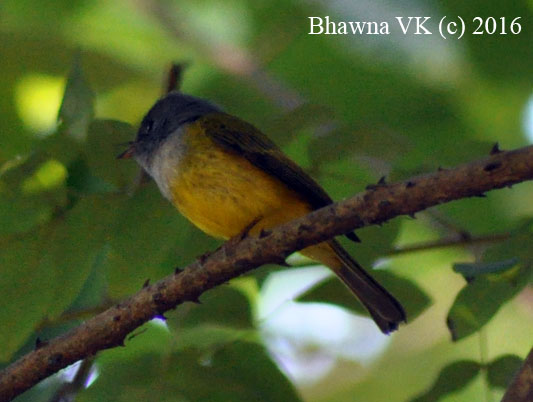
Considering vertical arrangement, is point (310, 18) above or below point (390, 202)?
above

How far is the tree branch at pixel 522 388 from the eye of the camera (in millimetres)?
2215

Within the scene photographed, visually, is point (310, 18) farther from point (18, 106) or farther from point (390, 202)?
point (390, 202)

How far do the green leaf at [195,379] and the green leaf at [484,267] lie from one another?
802mm

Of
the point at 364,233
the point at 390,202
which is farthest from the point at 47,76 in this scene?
the point at 390,202

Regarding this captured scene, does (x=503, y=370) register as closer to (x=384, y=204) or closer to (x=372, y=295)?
(x=372, y=295)

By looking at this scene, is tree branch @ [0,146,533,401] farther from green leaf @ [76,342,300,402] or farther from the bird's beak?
the bird's beak

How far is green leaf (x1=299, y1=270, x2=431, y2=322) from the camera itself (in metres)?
3.26

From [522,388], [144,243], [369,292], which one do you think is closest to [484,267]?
[522,388]

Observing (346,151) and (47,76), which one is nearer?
(346,151)

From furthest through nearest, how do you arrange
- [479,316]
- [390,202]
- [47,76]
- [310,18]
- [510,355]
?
[47,76] < [310,18] < [510,355] < [479,316] < [390,202]

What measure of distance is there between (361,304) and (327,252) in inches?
15.6

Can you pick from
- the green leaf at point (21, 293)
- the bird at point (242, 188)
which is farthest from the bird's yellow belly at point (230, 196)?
the green leaf at point (21, 293)

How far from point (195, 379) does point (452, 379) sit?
34.3 inches

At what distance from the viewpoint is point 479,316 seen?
2713 mm
